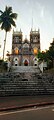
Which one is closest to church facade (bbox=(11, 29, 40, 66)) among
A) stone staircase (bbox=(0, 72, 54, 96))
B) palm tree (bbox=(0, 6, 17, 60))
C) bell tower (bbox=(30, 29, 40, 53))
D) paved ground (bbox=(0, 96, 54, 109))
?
bell tower (bbox=(30, 29, 40, 53))

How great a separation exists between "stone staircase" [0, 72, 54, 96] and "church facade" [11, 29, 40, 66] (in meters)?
53.6

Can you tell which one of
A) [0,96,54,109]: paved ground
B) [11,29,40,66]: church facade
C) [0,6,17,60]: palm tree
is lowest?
[0,96,54,109]: paved ground

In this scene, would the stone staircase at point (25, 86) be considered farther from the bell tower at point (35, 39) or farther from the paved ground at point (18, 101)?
the bell tower at point (35, 39)

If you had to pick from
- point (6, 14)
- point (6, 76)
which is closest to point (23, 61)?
point (6, 14)

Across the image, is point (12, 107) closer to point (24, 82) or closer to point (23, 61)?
point (24, 82)

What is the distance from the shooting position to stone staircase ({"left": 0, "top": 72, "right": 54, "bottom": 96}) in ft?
66.5

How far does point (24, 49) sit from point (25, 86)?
201 feet

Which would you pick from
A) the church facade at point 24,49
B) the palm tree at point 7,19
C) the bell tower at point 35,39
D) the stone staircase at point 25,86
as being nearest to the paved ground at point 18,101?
the stone staircase at point 25,86

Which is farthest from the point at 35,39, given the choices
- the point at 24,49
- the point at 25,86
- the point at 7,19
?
the point at 25,86

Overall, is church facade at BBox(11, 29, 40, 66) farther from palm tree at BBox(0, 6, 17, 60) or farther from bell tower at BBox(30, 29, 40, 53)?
palm tree at BBox(0, 6, 17, 60)

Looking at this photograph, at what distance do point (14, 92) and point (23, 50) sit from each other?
205ft

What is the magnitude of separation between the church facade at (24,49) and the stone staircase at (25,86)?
53.6m

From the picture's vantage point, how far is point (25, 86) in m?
21.8

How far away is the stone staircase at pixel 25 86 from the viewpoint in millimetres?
20266
